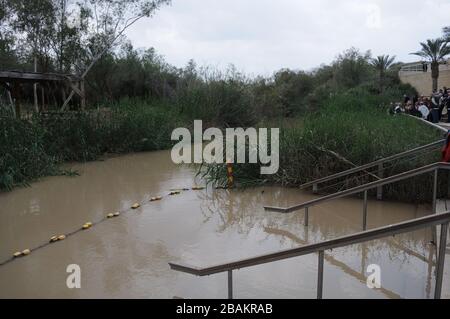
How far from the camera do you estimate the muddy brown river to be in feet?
15.4

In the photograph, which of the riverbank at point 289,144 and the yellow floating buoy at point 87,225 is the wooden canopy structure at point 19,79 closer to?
the riverbank at point 289,144

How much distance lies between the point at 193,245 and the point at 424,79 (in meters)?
31.6

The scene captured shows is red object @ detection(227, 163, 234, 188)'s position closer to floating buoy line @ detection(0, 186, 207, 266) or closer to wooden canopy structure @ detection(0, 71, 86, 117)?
floating buoy line @ detection(0, 186, 207, 266)

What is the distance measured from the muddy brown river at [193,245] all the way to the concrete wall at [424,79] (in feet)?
89.9

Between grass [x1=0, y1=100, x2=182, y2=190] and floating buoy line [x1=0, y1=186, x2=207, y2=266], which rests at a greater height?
grass [x1=0, y1=100, x2=182, y2=190]

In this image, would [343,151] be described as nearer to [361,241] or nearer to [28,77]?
[361,241]

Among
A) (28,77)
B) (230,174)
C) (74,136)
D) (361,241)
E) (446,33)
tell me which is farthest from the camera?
(446,33)

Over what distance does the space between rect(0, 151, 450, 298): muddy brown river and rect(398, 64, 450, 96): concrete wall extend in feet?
89.9

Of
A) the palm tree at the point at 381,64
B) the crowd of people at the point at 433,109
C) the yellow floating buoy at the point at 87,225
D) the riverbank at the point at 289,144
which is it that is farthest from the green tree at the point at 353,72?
the yellow floating buoy at the point at 87,225

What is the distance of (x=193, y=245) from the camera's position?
243 inches

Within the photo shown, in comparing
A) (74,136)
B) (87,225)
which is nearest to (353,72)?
(74,136)

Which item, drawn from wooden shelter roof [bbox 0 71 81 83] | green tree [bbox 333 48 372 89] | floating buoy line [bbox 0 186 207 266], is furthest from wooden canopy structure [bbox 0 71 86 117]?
green tree [bbox 333 48 372 89]

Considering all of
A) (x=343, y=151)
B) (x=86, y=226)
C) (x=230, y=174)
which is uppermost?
(x=343, y=151)

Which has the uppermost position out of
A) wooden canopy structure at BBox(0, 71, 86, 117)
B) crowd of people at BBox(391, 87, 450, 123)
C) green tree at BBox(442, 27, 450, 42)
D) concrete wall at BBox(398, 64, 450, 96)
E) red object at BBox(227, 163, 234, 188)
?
green tree at BBox(442, 27, 450, 42)
